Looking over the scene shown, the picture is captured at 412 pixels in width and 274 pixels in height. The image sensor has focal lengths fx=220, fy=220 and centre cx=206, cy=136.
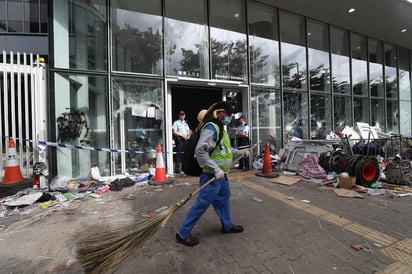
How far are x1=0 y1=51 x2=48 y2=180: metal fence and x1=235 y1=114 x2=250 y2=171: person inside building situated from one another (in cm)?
526

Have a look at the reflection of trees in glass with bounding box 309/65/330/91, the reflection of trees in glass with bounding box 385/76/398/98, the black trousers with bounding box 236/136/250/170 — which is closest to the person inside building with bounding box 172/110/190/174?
the black trousers with bounding box 236/136/250/170

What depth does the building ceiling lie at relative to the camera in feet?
27.2

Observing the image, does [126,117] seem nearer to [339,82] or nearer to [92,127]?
Result: [92,127]

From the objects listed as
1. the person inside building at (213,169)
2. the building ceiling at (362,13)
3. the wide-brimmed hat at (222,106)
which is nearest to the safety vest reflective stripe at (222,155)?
the person inside building at (213,169)

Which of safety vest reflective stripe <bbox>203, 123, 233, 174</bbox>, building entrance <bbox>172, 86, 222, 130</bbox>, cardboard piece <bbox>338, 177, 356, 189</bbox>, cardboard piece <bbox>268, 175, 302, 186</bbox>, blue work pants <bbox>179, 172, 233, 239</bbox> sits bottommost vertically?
cardboard piece <bbox>268, 175, 302, 186</bbox>

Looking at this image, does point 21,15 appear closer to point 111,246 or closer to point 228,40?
point 228,40

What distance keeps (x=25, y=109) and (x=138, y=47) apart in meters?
3.27

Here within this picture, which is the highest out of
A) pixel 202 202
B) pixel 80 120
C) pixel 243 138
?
pixel 80 120

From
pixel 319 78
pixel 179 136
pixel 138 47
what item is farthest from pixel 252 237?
pixel 319 78

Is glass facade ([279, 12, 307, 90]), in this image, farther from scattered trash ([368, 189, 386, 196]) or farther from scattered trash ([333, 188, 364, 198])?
scattered trash ([368, 189, 386, 196])

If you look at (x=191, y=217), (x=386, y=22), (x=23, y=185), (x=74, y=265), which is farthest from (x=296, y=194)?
(x=386, y=22)

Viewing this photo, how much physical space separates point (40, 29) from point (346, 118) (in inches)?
774

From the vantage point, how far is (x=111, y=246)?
1966mm

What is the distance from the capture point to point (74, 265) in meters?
2.25
